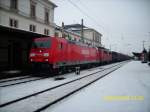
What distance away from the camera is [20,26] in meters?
28.4

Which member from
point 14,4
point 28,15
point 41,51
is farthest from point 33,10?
point 41,51

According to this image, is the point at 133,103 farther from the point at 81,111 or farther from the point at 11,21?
the point at 11,21

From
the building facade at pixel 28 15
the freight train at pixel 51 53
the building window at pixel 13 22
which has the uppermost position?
the building facade at pixel 28 15

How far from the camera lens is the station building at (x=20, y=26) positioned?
17.9m

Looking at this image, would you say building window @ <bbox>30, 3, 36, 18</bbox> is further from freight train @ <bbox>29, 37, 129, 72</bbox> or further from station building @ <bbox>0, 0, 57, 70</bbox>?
freight train @ <bbox>29, 37, 129, 72</bbox>

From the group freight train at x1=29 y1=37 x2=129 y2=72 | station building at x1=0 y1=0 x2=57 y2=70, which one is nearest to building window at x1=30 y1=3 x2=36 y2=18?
station building at x1=0 y1=0 x2=57 y2=70

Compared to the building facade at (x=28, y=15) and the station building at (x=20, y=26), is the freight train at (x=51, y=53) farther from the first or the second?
the building facade at (x=28, y=15)

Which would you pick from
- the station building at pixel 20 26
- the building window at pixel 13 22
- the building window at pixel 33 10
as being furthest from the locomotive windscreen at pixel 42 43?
the building window at pixel 33 10

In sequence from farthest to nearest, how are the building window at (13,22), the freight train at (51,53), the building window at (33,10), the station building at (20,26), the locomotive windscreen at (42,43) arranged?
the building window at (33,10), the building window at (13,22), the station building at (20,26), the locomotive windscreen at (42,43), the freight train at (51,53)

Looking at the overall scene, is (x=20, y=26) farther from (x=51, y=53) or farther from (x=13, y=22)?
(x=51, y=53)

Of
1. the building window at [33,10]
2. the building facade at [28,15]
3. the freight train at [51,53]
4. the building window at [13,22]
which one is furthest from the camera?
the building window at [33,10]

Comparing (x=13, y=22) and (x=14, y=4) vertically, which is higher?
(x=14, y=4)

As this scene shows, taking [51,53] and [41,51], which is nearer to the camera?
[51,53]

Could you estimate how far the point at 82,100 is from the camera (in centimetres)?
776
